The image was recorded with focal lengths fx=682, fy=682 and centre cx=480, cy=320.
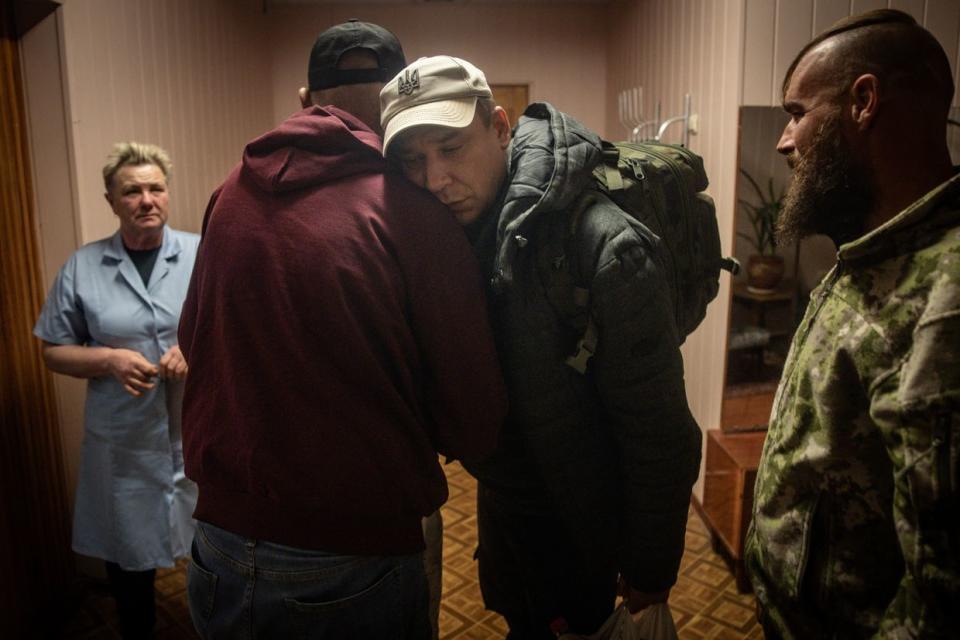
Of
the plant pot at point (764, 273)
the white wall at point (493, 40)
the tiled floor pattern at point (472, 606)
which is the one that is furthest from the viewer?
the white wall at point (493, 40)

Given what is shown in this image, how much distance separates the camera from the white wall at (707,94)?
8.61 feet

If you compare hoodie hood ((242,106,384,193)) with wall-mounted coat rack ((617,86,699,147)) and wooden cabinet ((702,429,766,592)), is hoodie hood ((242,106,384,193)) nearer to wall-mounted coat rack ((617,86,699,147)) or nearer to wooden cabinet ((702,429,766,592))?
wooden cabinet ((702,429,766,592))

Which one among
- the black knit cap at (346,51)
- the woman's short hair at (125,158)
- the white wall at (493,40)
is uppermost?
the white wall at (493,40)

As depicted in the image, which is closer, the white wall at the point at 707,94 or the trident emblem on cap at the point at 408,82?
the trident emblem on cap at the point at 408,82

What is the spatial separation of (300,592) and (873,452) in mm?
827

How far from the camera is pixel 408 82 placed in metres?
1.14

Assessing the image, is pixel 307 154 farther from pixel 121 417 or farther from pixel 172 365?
pixel 121 417

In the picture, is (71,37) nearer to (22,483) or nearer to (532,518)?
(22,483)

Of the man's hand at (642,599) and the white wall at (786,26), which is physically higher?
the white wall at (786,26)

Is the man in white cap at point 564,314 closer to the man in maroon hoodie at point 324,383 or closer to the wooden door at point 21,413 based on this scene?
the man in maroon hoodie at point 324,383

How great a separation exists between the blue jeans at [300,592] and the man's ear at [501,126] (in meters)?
0.76

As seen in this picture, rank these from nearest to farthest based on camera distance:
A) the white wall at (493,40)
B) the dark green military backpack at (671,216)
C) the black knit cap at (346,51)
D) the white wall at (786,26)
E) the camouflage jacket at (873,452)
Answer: the camouflage jacket at (873,452)
the dark green military backpack at (671,216)
the black knit cap at (346,51)
the white wall at (786,26)
the white wall at (493,40)

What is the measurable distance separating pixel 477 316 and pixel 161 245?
1.67 meters

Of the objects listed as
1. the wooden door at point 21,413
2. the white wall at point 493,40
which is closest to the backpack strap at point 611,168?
the wooden door at point 21,413
